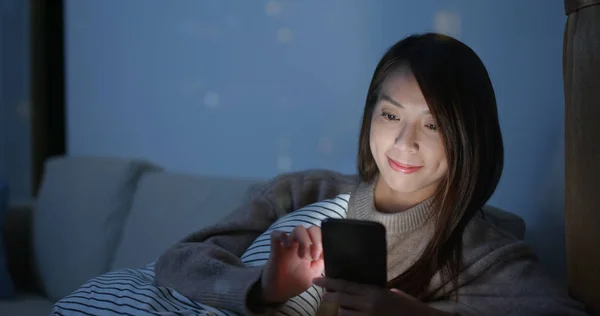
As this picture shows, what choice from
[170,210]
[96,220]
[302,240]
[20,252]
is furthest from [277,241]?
[20,252]

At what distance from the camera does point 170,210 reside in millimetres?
1799

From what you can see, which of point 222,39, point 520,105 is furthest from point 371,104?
point 222,39

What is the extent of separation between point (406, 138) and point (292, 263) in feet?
0.83

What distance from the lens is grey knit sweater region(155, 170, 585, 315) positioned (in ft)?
3.18

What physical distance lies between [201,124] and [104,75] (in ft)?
2.37

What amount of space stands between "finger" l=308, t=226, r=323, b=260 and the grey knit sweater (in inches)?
4.7

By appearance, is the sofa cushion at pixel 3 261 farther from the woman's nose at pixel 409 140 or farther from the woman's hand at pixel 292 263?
the woman's nose at pixel 409 140

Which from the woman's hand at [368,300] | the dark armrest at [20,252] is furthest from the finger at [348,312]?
the dark armrest at [20,252]

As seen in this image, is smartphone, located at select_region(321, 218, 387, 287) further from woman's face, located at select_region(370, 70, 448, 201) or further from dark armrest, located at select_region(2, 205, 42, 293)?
dark armrest, located at select_region(2, 205, 42, 293)

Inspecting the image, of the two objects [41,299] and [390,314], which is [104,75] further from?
[390,314]

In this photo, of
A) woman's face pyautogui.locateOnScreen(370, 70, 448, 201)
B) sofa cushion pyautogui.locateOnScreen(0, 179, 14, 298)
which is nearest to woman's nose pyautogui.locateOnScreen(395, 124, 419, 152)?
woman's face pyautogui.locateOnScreen(370, 70, 448, 201)

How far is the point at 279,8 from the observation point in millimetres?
1854

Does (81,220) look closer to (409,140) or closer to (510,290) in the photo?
(409,140)

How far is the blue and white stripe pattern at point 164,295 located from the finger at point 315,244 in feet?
0.42
